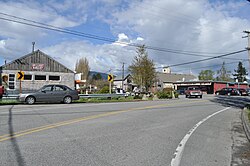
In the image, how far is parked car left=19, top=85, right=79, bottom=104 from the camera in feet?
60.9

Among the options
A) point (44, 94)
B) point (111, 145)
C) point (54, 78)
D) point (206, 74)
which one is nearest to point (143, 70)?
point (54, 78)

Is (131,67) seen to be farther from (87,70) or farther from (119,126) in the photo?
(87,70)

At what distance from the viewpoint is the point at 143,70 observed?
1563 inches

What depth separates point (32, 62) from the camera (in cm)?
3666

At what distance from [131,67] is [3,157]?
37547 millimetres

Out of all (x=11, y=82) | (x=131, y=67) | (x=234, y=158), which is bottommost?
(x=234, y=158)

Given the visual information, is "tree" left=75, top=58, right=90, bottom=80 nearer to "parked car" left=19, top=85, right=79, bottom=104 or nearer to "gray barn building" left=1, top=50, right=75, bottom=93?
"gray barn building" left=1, top=50, right=75, bottom=93

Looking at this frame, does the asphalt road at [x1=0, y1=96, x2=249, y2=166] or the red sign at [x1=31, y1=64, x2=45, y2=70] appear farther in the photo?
the red sign at [x1=31, y1=64, x2=45, y2=70]

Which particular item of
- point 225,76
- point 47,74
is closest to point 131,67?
point 47,74

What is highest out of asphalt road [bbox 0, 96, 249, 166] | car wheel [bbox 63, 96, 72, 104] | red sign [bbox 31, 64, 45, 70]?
red sign [bbox 31, 64, 45, 70]

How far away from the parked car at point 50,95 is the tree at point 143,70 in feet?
67.1

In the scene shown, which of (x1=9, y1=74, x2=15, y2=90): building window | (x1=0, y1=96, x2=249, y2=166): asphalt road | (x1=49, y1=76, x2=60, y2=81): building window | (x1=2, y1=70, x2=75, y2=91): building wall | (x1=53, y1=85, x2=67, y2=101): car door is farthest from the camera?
(x1=49, y1=76, x2=60, y2=81): building window

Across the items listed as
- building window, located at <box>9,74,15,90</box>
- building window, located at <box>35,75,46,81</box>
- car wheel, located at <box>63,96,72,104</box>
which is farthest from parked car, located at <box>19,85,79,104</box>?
building window, located at <box>35,75,46,81</box>

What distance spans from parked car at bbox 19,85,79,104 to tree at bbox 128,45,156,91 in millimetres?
20461
